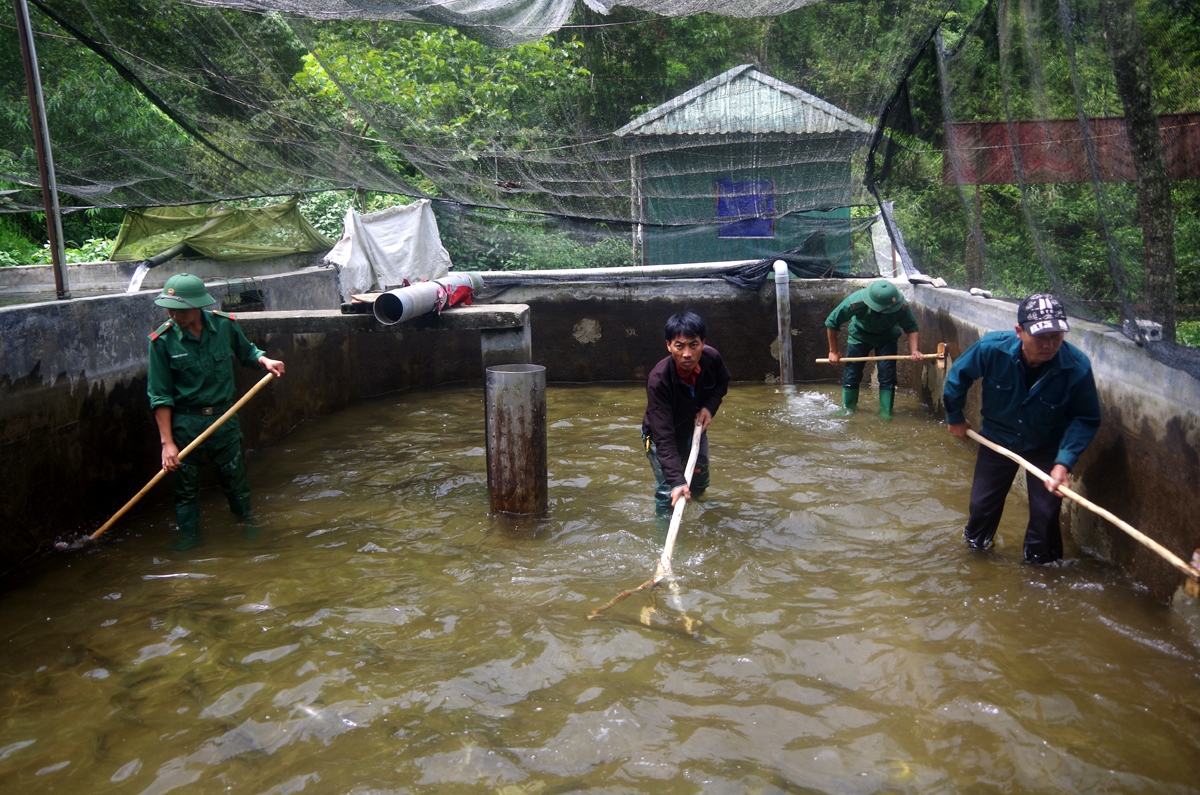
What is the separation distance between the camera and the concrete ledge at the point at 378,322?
5438 millimetres

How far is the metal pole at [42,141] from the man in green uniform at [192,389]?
767 mm

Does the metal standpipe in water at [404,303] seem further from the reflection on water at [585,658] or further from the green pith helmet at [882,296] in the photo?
the green pith helmet at [882,296]

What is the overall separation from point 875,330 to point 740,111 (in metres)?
2.36

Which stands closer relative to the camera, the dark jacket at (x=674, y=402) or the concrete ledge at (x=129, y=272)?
the dark jacket at (x=674, y=402)

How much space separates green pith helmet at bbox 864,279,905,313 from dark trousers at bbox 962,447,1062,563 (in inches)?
126

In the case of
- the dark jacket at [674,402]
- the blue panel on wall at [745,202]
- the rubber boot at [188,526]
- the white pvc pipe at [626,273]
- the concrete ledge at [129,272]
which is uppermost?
the blue panel on wall at [745,202]

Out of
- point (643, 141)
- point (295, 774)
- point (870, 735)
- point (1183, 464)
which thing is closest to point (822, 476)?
point (1183, 464)

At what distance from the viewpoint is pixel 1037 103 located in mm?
5094

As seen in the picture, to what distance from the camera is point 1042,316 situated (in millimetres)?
4059

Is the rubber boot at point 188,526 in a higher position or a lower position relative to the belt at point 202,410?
lower

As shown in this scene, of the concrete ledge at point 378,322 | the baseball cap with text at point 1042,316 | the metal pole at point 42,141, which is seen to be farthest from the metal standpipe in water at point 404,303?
the baseball cap with text at point 1042,316

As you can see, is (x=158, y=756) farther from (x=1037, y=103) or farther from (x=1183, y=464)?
(x=1037, y=103)

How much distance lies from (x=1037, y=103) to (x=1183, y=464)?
7.75ft

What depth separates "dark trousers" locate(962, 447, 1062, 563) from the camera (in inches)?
174
